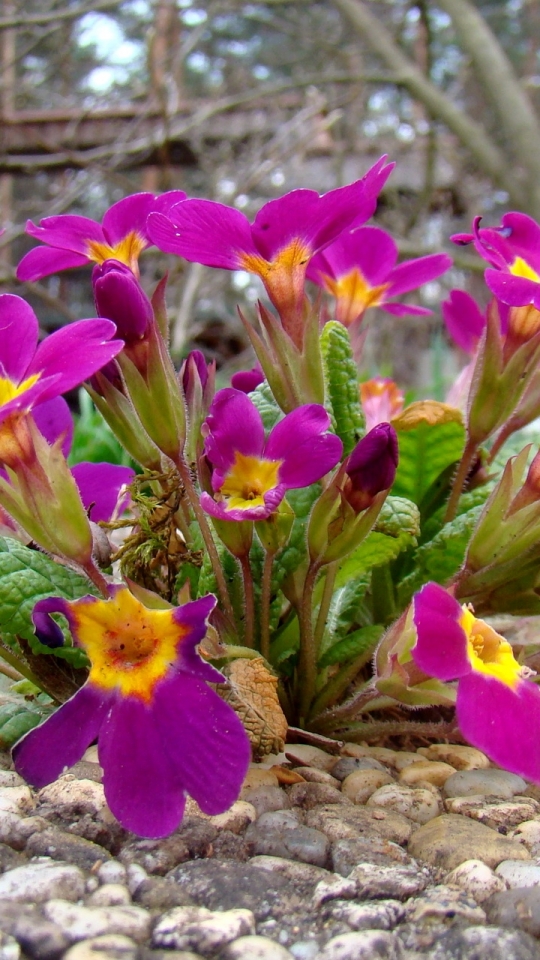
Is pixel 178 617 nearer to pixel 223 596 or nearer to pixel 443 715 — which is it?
pixel 223 596

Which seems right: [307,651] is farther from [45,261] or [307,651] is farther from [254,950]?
[45,261]

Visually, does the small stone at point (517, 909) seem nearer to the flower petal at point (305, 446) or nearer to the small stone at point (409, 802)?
the small stone at point (409, 802)

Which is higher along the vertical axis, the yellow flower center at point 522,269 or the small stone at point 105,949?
the yellow flower center at point 522,269

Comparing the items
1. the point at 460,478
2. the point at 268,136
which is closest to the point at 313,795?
the point at 460,478

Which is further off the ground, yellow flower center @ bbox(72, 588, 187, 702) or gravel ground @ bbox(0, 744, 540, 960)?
yellow flower center @ bbox(72, 588, 187, 702)

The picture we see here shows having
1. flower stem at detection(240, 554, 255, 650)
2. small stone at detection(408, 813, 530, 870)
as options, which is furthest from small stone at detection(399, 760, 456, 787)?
flower stem at detection(240, 554, 255, 650)

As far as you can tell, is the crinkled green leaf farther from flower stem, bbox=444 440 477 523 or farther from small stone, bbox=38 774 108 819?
small stone, bbox=38 774 108 819

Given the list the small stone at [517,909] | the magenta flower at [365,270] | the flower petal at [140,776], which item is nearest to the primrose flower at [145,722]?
the flower petal at [140,776]
